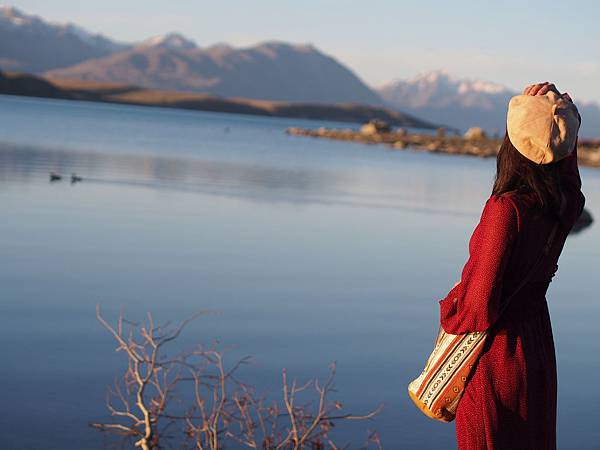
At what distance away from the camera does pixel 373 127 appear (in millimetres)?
82750

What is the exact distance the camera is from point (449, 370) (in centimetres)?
296

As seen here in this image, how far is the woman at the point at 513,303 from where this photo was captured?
283 cm

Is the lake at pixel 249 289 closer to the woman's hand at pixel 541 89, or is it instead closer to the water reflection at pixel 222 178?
the water reflection at pixel 222 178

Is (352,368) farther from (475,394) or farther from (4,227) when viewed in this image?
(4,227)

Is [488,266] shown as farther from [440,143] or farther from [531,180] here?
[440,143]

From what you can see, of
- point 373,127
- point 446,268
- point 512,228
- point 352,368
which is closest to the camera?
point 512,228

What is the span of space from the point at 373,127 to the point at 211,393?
76919mm

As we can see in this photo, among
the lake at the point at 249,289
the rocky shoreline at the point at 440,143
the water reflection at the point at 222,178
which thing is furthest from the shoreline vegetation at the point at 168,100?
the lake at the point at 249,289

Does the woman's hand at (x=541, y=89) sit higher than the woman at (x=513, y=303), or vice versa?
the woman's hand at (x=541, y=89)

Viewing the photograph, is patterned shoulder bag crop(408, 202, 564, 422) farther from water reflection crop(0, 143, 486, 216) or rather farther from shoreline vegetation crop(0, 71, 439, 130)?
shoreline vegetation crop(0, 71, 439, 130)

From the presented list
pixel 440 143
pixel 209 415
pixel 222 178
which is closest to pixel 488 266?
pixel 209 415

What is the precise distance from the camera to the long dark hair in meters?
2.90

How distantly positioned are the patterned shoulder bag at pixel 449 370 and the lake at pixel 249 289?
3.11 m

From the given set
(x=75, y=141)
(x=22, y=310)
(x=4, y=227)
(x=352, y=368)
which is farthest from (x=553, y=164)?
(x=75, y=141)
